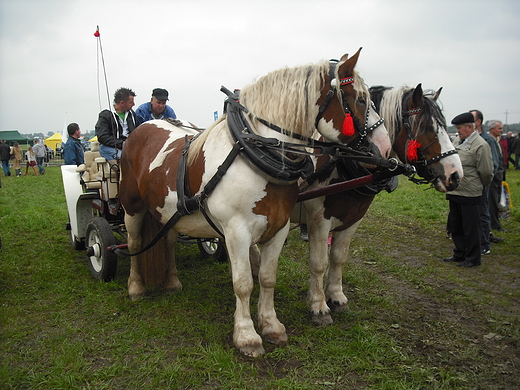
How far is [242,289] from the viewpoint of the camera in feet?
9.32

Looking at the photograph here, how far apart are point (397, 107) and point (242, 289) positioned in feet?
6.32

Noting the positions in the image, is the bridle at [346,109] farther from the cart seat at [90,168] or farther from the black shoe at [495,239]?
the black shoe at [495,239]

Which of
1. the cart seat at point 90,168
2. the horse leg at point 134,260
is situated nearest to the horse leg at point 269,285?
the horse leg at point 134,260

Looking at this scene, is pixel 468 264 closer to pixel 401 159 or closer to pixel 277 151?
pixel 401 159

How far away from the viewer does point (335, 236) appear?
3623mm

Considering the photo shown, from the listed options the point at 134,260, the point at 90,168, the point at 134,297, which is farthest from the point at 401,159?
the point at 90,168

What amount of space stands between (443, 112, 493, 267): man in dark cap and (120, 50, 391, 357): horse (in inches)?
112

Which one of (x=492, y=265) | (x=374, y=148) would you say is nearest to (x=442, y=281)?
(x=492, y=265)

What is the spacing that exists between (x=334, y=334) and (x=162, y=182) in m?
1.86

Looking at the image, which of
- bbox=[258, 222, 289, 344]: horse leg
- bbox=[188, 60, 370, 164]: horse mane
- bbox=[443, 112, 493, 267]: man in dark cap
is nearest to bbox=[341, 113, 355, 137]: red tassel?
bbox=[188, 60, 370, 164]: horse mane

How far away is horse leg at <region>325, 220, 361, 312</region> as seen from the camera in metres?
3.57

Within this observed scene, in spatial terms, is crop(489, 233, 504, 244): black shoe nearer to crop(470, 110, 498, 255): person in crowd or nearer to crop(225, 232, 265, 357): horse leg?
crop(470, 110, 498, 255): person in crowd

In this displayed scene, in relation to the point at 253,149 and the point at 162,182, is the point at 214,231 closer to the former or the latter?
the point at 162,182

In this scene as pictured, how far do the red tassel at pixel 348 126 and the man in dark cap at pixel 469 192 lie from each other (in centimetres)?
301
